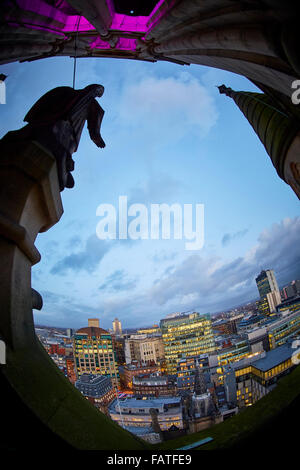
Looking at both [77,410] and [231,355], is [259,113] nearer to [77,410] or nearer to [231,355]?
[77,410]

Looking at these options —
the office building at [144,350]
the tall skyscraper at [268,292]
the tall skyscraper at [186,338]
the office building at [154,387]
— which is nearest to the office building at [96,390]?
the office building at [154,387]

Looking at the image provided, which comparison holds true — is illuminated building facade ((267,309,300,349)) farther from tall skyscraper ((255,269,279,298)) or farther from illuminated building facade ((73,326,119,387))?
tall skyscraper ((255,269,279,298))

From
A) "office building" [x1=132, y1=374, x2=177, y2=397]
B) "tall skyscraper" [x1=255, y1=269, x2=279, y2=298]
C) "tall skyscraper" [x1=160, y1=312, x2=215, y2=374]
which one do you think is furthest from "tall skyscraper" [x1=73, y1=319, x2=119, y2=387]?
"tall skyscraper" [x1=255, y1=269, x2=279, y2=298]

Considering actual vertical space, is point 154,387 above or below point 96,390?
below

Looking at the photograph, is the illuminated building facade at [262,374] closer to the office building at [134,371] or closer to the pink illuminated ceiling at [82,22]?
the office building at [134,371]

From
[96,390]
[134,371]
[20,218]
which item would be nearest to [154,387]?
[96,390]

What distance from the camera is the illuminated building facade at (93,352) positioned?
290 feet

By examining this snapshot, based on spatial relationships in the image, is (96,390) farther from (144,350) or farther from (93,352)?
(144,350)

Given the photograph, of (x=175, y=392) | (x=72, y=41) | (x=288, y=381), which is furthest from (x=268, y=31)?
(x=175, y=392)

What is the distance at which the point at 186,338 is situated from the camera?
87.4 metres

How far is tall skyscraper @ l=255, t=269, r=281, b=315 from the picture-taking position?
134000 mm

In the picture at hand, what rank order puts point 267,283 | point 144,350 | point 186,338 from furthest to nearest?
point 267,283
point 144,350
point 186,338

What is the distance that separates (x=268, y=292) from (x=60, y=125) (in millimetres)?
169363

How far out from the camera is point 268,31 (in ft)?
9.11
